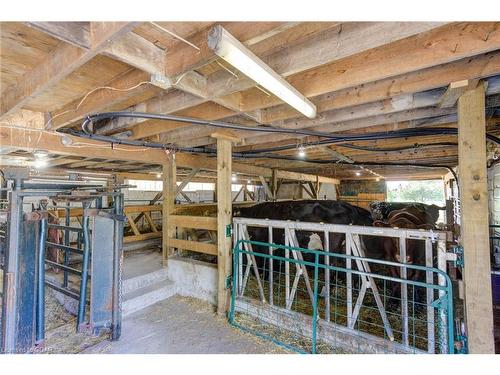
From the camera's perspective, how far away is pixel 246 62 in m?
1.22

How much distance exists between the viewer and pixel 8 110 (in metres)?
1.97

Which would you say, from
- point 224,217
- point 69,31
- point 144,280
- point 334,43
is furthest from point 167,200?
point 334,43

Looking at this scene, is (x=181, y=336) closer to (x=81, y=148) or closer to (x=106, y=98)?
(x=106, y=98)

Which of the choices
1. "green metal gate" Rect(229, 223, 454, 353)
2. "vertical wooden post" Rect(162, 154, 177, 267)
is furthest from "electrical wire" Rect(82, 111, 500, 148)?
"vertical wooden post" Rect(162, 154, 177, 267)

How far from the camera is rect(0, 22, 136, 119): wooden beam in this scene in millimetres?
1090

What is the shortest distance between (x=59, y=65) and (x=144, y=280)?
3.15 meters

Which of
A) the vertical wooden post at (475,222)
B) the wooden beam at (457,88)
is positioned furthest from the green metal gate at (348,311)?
the wooden beam at (457,88)

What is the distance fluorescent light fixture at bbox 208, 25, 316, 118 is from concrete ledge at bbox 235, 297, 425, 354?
2.23 metres

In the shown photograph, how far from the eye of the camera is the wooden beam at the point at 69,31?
1.07 meters

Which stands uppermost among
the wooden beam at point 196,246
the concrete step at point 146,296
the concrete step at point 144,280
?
the wooden beam at point 196,246

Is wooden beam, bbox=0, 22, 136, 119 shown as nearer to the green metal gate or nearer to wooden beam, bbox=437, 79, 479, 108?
wooden beam, bbox=437, 79, 479, 108

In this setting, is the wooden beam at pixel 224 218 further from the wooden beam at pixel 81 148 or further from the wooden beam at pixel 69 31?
the wooden beam at pixel 69 31

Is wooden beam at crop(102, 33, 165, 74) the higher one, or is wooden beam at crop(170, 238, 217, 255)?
wooden beam at crop(102, 33, 165, 74)
